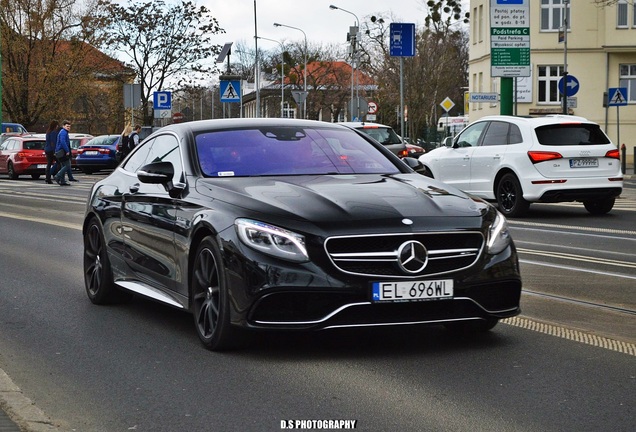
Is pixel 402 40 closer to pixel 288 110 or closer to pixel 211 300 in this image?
pixel 211 300

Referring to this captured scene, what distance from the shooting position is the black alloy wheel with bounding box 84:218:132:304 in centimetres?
941

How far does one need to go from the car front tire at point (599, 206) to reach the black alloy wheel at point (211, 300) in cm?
1371

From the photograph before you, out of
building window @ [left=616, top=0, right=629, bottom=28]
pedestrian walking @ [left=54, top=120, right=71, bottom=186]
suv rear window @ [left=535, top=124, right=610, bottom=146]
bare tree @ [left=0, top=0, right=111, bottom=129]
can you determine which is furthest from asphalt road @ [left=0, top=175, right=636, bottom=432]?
bare tree @ [left=0, top=0, right=111, bottom=129]

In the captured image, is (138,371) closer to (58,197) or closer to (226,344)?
(226,344)

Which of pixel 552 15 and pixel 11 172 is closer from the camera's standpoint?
pixel 11 172

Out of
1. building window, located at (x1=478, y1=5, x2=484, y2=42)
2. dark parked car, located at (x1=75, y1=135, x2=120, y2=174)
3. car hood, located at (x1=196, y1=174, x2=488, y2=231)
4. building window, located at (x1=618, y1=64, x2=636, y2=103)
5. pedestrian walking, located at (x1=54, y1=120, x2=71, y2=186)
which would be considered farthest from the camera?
building window, located at (x1=478, y1=5, x2=484, y2=42)

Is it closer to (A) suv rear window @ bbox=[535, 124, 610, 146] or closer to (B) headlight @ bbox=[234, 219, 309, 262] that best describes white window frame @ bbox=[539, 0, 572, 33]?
(A) suv rear window @ bbox=[535, 124, 610, 146]

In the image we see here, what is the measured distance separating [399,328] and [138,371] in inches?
80.4

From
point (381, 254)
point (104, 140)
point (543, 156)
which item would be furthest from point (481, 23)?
point (381, 254)

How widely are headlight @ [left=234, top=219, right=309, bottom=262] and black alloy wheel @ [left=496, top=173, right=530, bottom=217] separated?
1309cm

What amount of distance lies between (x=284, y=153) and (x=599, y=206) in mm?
12938

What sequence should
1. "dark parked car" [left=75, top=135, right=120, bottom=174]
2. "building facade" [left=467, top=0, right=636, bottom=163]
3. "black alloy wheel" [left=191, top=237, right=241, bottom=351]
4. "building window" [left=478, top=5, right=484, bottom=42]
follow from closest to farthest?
"black alloy wheel" [left=191, top=237, right=241, bottom=351] → "dark parked car" [left=75, top=135, right=120, bottom=174] → "building facade" [left=467, top=0, right=636, bottom=163] → "building window" [left=478, top=5, right=484, bottom=42]

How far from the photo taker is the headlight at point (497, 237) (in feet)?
23.2

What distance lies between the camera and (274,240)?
6773 mm
